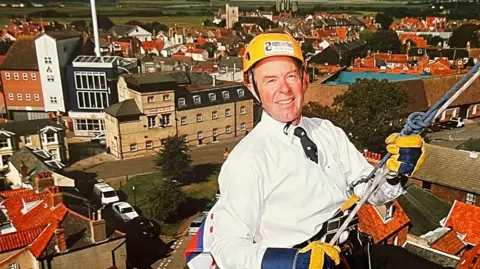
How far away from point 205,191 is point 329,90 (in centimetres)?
1610

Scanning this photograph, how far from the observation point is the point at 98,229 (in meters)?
14.6

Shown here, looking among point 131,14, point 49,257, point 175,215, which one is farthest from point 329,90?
point 131,14

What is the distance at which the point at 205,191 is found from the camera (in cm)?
2527

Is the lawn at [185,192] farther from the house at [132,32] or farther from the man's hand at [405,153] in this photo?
the house at [132,32]

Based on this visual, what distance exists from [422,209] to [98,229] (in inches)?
433

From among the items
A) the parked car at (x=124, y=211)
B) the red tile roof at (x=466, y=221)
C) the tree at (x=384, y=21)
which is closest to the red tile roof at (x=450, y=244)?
the red tile roof at (x=466, y=221)

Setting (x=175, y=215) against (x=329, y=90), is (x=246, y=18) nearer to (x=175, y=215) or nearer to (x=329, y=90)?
(x=329, y=90)

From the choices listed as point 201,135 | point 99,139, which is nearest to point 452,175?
point 201,135

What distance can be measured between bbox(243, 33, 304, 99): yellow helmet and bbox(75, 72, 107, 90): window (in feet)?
112

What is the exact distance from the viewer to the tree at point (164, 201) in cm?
2125

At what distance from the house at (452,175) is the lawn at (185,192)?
10.5m

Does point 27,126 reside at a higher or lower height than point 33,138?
higher

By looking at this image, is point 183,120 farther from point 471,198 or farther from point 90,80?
point 471,198

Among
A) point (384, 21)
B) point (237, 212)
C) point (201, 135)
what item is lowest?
point (201, 135)
